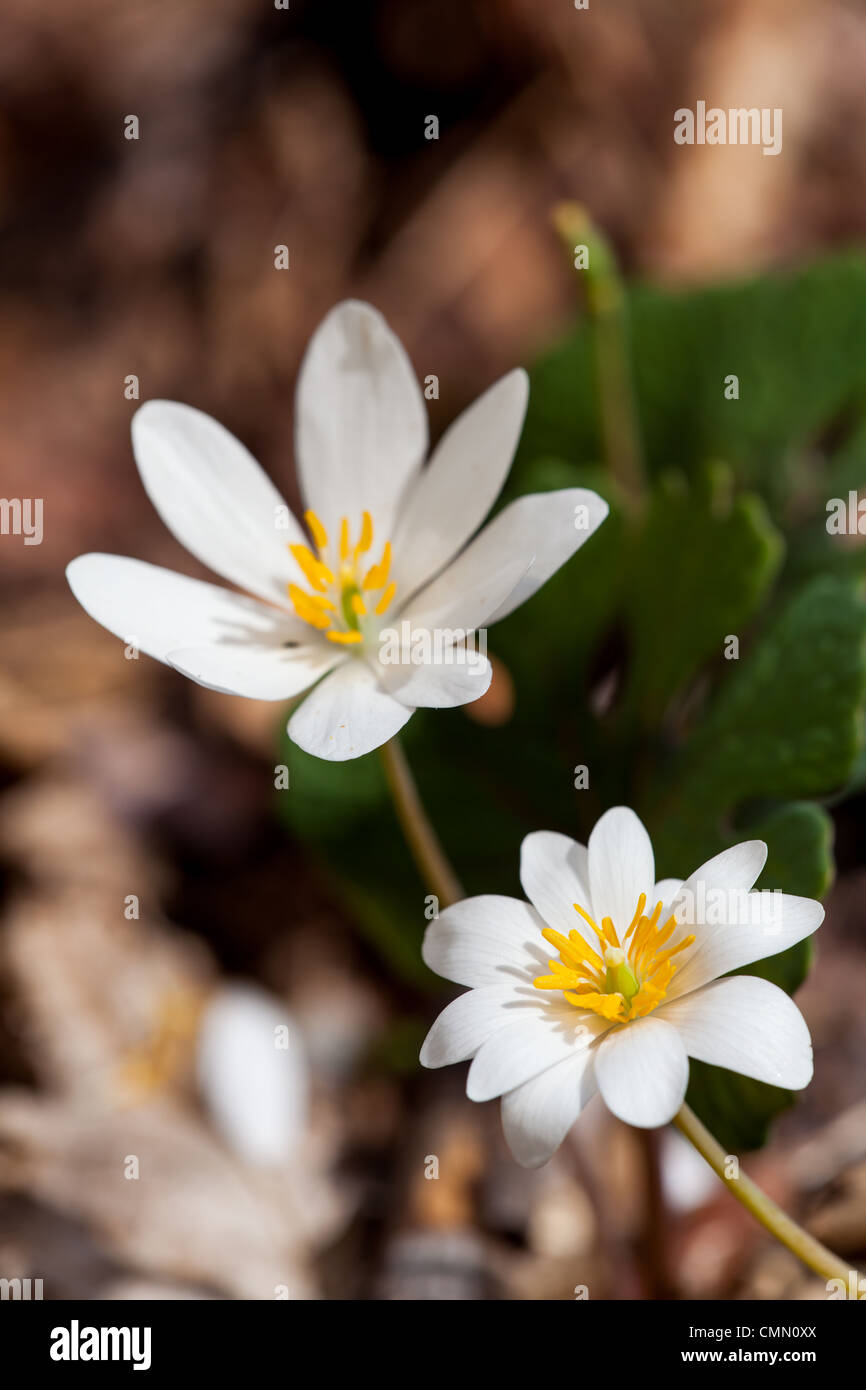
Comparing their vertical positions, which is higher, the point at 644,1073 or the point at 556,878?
the point at 556,878

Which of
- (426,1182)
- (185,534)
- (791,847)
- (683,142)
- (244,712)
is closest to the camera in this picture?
(791,847)

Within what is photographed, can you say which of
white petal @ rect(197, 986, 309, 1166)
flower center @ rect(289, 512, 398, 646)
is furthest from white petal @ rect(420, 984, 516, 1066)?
white petal @ rect(197, 986, 309, 1166)

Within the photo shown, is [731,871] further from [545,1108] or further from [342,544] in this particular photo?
[342,544]

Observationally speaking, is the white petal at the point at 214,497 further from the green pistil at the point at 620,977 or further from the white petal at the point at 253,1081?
the white petal at the point at 253,1081

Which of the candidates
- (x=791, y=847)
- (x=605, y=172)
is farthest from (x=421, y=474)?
(x=605, y=172)

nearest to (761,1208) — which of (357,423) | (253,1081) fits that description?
(357,423)

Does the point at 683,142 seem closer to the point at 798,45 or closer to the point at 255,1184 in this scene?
the point at 798,45
